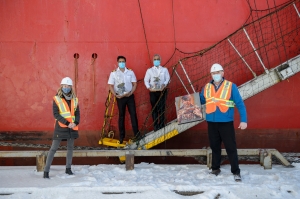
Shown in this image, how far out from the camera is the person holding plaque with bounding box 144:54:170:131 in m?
7.21

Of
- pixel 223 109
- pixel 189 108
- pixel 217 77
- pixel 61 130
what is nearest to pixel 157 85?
pixel 189 108

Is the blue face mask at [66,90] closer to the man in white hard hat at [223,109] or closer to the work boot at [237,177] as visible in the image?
the man in white hard hat at [223,109]

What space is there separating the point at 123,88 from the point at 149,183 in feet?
8.67

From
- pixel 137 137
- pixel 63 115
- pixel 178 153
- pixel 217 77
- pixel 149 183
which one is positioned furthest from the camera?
pixel 137 137

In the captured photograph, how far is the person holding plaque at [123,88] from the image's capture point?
7273mm

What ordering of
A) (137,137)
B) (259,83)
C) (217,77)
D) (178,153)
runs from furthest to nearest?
(137,137) → (259,83) → (178,153) → (217,77)

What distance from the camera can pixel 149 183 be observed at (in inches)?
211

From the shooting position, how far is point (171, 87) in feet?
26.2

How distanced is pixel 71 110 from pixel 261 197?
11.6ft

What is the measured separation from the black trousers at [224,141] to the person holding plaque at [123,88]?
7.08 feet

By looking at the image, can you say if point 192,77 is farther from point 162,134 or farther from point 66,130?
point 66,130

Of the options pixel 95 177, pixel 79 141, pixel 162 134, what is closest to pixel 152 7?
pixel 162 134

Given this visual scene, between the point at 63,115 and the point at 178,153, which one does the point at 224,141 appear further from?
the point at 63,115

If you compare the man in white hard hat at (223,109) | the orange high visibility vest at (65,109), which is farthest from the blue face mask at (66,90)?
the man in white hard hat at (223,109)
